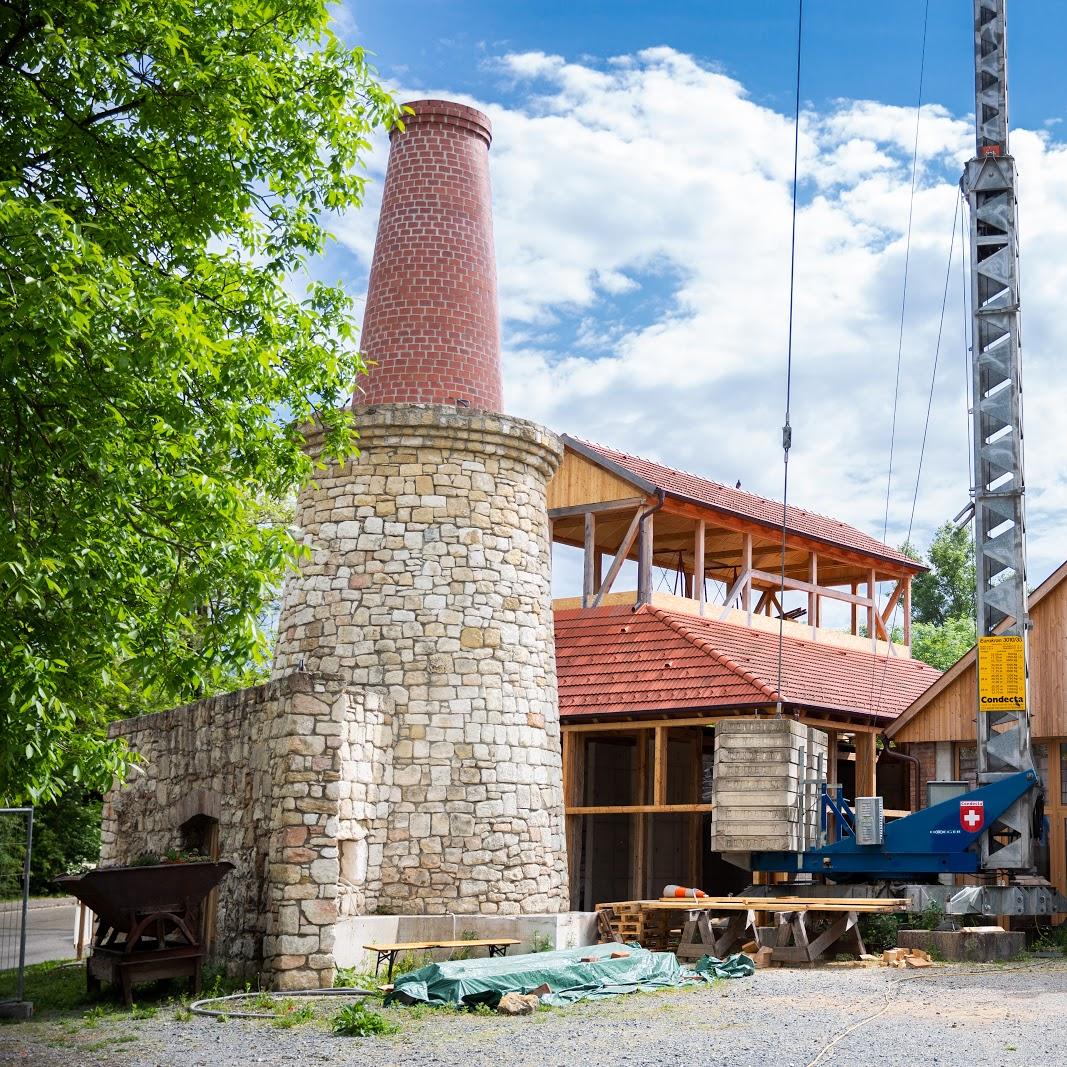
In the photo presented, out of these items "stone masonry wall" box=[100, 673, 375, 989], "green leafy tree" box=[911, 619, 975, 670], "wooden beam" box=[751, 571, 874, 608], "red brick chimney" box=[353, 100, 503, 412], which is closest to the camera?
"stone masonry wall" box=[100, 673, 375, 989]

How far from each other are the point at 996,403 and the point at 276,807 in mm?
10689

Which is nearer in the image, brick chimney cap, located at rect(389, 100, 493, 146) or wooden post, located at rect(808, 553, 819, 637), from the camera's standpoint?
brick chimney cap, located at rect(389, 100, 493, 146)

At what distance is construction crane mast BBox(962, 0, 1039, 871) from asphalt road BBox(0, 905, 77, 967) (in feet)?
45.2

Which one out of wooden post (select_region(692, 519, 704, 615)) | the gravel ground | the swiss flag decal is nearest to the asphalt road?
the gravel ground

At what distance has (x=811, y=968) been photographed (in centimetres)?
1555

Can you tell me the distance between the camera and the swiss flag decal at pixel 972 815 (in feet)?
54.5

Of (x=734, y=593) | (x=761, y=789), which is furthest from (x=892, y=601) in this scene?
(x=761, y=789)

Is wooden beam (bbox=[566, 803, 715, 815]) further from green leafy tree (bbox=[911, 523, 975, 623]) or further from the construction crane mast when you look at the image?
green leafy tree (bbox=[911, 523, 975, 623])

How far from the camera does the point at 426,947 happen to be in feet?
46.0

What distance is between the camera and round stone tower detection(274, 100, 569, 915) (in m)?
15.8

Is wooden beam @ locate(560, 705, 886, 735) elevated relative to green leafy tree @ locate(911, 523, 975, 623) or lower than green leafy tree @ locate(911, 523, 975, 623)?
lower

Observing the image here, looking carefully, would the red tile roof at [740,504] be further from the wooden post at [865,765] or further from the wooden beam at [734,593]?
the wooden post at [865,765]

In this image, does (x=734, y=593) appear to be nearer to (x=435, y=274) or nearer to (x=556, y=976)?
(x=435, y=274)

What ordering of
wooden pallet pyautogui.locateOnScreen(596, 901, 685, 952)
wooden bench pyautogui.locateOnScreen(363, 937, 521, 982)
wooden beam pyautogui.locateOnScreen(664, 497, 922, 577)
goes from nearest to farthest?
wooden bench pyautogui.locateOnScreen(363, 937, 521, 982) → wooden pallet pyautogui.locateOnScreen(596, 901, 685, 952) → wooden beam pyautogui.locateOnScreen(664, 497, 922, 577)
